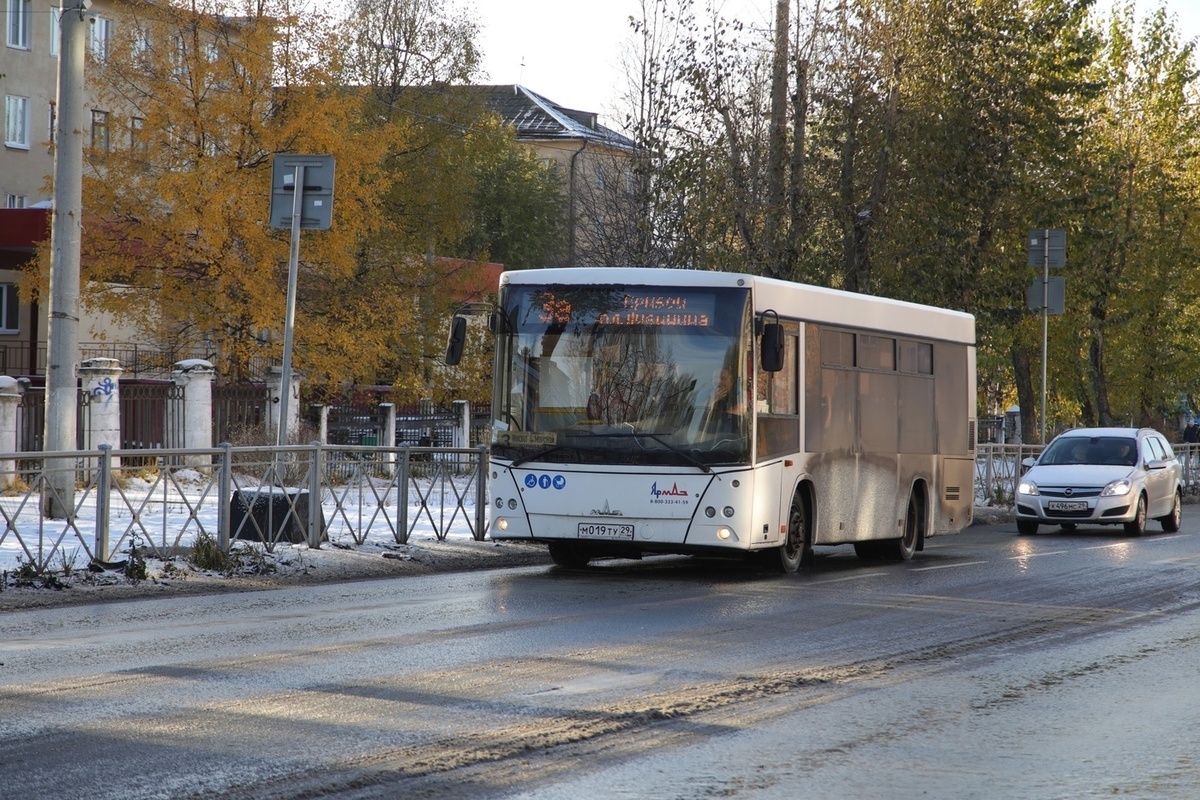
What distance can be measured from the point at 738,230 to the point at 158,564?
16.3 metres

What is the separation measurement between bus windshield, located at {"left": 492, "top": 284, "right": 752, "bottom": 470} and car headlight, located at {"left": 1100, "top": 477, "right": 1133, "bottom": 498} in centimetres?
1258

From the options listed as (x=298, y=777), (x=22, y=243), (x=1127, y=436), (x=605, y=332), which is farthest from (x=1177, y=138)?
(x=298, y=777)

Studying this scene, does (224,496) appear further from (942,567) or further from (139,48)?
(139,48)

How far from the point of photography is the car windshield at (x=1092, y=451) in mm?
27594

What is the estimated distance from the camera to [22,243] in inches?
1634

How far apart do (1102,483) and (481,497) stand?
11464 mm

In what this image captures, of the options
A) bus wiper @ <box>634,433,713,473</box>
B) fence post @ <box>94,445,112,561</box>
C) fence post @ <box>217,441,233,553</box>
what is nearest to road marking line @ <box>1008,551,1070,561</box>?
bus wiper @ <box>634,433,713,473</box>

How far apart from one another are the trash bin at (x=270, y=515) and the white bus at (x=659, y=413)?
2129mm

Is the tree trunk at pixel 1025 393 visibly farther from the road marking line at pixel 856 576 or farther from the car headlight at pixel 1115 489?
the road marking line at pixel 856 576

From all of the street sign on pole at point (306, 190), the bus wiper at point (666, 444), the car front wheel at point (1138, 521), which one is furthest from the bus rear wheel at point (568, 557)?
the car front wheel at point (1138, 521)

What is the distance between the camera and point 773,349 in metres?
15.5

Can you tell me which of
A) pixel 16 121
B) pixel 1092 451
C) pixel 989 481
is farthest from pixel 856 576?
pixel 16 121

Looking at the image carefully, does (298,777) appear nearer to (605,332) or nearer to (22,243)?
(605,332)

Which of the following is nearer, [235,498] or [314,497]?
[235,498]
